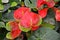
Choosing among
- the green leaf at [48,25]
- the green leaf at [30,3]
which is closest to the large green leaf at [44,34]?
the green leaf at [48,25]

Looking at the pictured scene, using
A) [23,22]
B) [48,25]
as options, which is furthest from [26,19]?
[48,25]

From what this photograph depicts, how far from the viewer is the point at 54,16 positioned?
112 cm

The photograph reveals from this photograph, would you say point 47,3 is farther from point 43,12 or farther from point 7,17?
point 7,17

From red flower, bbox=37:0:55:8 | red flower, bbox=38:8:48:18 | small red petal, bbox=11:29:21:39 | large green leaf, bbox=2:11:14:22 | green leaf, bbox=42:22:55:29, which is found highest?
red flower, bbox=37:0:55:8

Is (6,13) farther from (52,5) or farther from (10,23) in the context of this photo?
(52,5)

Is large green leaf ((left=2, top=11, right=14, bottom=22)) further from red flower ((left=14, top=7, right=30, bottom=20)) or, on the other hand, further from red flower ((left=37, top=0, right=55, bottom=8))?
red flower ((left=37, top=0, right=55, bottom=8))

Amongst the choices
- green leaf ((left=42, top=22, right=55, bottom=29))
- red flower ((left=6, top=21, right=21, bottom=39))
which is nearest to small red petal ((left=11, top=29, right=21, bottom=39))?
red flower ((left=6, top=21, right=21, bottom=39))

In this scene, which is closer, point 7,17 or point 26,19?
point 26,19

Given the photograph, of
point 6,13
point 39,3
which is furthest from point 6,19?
point 39,3

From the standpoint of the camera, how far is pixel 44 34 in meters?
1.07

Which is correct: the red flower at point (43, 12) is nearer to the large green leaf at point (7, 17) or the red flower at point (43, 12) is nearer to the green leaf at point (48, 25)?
the green leaf at point (48, 25)

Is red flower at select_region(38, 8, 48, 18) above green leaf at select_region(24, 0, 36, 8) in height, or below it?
below

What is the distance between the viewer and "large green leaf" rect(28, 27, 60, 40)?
1054 mm

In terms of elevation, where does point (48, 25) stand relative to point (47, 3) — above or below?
below
